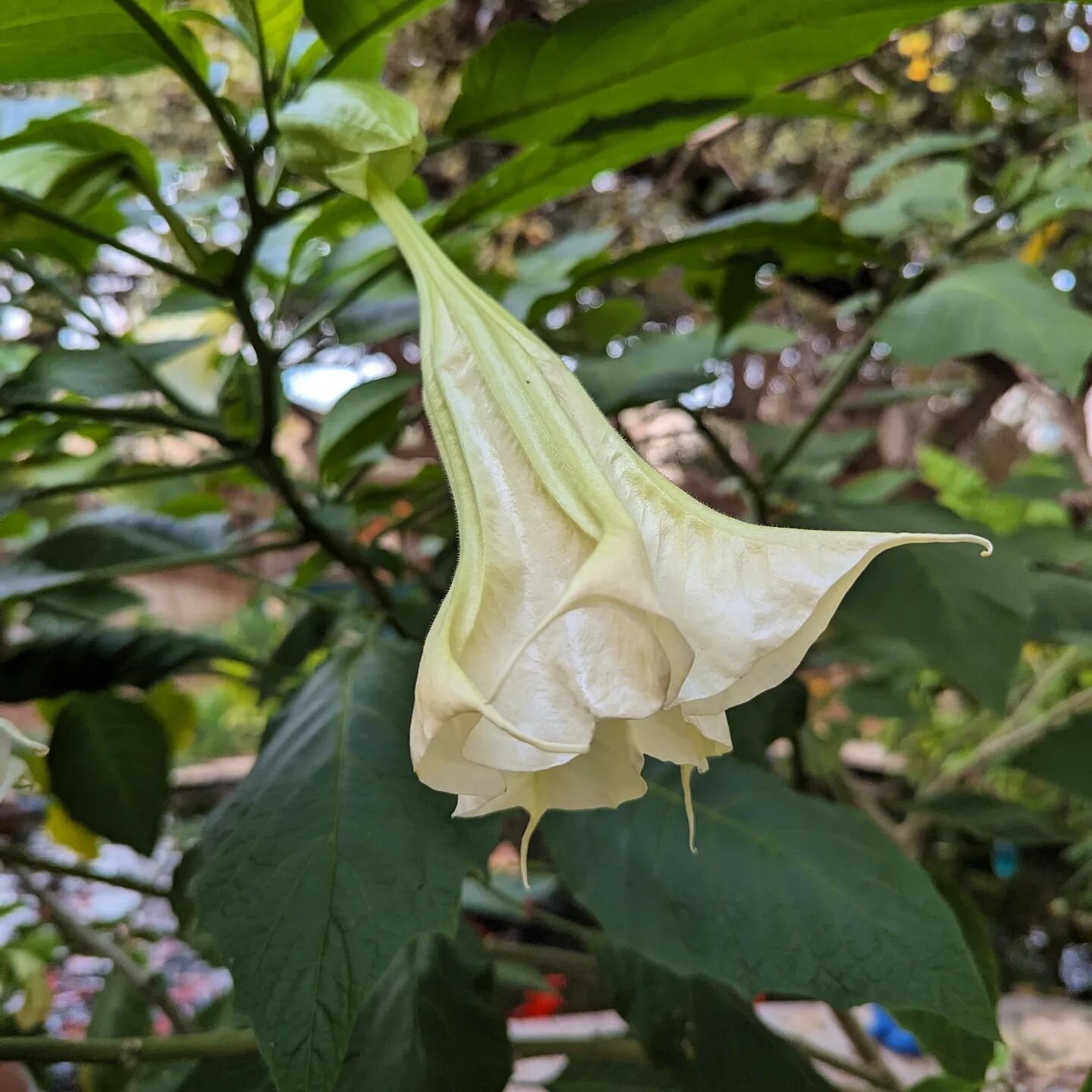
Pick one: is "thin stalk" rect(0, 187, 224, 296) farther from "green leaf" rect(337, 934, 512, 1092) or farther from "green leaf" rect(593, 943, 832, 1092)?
"green leaf" rect(593, 943, 832, 1092)

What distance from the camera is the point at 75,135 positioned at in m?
0.35

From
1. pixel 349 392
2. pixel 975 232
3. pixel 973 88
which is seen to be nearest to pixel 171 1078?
pixel 349 392

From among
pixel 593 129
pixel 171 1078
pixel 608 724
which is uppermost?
pixel 593 129

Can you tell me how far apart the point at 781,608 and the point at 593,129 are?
0.24 m

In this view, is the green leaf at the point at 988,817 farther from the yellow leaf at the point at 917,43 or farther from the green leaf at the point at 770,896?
the yellow leaf at the point at 917,43

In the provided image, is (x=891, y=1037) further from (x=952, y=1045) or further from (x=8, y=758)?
(x=8, y=758)

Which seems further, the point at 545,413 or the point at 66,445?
the point at 66,445

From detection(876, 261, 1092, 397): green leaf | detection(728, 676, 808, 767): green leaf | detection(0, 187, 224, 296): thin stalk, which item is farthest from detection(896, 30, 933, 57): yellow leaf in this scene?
detection(0, 187, 224, 296): thin stalk

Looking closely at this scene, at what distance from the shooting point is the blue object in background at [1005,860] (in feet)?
3.61

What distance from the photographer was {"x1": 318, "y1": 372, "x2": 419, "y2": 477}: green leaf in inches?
19.3

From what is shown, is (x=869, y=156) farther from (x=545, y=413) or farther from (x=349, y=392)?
(x=545, y=413)

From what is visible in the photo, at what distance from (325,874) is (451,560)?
1.01 ft

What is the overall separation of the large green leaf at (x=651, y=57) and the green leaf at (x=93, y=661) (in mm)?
350

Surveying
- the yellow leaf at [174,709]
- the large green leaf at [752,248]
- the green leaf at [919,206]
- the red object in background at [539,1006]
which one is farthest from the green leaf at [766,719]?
the red object in background at [539,1006]
